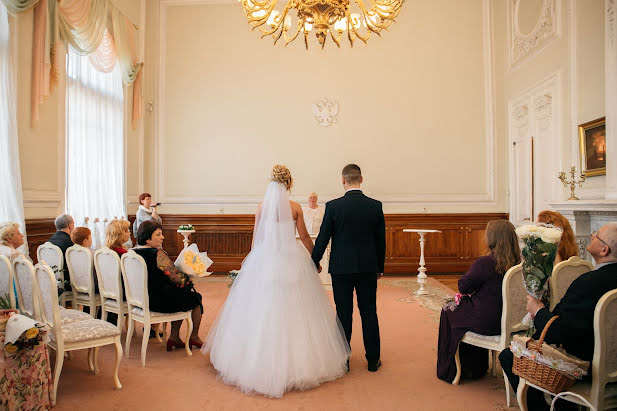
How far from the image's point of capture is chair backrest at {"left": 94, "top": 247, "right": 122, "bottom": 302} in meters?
4.18

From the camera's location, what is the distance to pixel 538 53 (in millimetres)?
7719

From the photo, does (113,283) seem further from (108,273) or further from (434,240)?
(434,240)

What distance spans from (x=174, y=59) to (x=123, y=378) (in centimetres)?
765

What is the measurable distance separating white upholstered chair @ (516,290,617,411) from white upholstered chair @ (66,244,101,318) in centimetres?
398

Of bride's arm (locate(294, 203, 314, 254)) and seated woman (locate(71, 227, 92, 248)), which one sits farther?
seated woman (locate(71, 227, 92, 248))

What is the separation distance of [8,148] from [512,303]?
5280 mm

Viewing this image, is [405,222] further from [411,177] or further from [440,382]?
[440,382]

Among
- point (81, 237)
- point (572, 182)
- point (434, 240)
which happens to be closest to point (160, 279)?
point (81, 237)

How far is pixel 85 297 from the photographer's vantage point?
458 centimetres

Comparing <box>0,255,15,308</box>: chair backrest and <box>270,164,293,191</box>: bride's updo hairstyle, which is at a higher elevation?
<box>270,164,293,191</box>: bride's updo hairstyle

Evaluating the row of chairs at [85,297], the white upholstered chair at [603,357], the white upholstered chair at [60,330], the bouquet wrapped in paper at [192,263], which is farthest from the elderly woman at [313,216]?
the white upholstered chair at [603,357]

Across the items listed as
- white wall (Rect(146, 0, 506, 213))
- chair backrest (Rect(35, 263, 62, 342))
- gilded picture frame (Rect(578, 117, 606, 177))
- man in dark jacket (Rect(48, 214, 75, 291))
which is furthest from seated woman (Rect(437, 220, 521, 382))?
white wall (Rect(146, 0, 506, 213))

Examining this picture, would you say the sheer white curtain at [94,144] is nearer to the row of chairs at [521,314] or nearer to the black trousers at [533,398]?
the row of chairs at [521,314]

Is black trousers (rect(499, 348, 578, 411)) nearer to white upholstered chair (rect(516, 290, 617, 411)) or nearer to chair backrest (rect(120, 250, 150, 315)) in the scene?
white upholstered chair (rect(516, 290, 617, 411))
